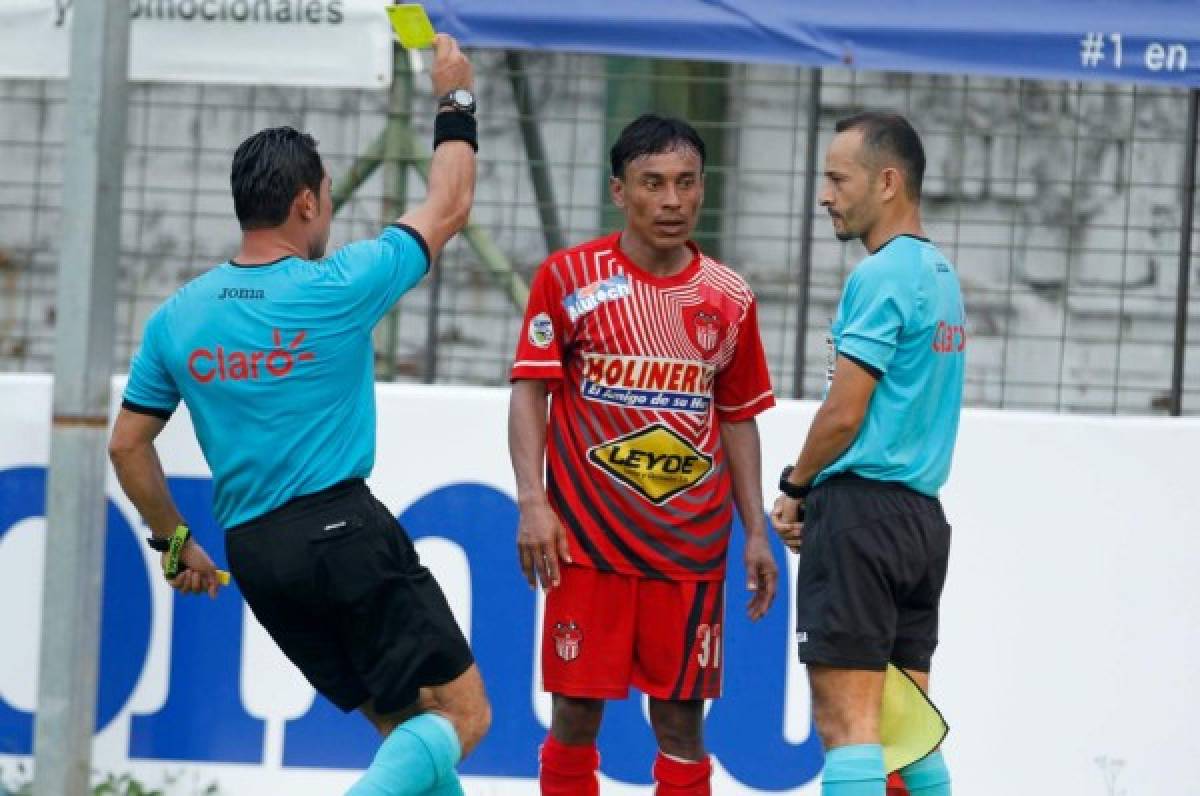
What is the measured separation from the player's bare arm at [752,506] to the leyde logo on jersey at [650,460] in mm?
225

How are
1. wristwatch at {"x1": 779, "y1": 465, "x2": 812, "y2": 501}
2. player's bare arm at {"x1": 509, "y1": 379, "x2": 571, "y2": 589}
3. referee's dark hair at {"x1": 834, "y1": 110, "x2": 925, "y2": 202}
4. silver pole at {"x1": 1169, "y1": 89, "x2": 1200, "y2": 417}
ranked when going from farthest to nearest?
silver pole at {"x1": 1169, "y1": 89, "x2": 1200, "y2": 417}, player's bare arm at {"x1": 509, "y1": 379, "x2": 571, "y2": 589}, wristwatch at {"x1": 779, "y1": 465, "x2": 812, "y2": 501}, referee's dark hair at {"x1": 834, "y1": 110, "x2": 925, "y2": 202}

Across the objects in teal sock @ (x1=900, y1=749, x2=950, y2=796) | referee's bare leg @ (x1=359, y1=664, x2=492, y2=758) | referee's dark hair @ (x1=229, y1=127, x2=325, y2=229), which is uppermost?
referee's dark hair @ (x1=229, y1=127, x2=325, y2=229)

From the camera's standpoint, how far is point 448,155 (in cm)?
530

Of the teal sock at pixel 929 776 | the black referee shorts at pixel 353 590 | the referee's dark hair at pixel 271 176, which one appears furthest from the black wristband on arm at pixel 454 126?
the teal sock at pixel 929 776

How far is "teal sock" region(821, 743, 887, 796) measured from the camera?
17.4ft

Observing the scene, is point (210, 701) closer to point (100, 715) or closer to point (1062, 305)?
point (100, 715)

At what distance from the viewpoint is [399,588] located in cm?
527

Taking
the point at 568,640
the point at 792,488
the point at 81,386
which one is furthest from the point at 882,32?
the point at 81,386

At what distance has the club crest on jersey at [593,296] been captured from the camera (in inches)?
229

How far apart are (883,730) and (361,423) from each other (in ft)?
5.25

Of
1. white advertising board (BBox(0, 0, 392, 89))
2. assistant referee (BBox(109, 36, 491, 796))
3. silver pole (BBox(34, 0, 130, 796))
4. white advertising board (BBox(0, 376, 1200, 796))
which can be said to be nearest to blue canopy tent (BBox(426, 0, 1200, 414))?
white advertising board (BBox(0, 0, 392, 89))

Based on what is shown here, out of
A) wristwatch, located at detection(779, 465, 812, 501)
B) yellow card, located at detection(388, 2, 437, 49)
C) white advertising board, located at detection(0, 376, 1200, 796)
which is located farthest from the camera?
white advertising board, located at detection(0, 376, 1200, 796)

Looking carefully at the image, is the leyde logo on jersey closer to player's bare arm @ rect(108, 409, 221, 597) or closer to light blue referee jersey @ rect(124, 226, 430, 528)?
light blue referee jersey @ rect(124, 226, 430, 528)

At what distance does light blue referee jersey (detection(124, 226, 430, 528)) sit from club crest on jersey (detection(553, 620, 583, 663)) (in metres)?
0.83
